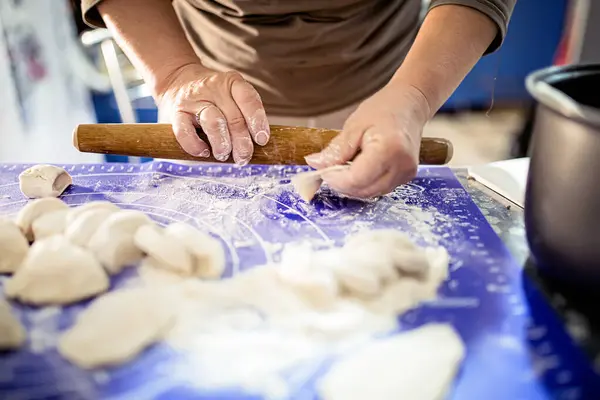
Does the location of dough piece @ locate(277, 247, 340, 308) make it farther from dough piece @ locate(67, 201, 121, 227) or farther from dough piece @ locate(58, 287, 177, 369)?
dough piece @ locate(67, 201, 121, 227)

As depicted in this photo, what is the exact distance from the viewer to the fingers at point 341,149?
681 mm

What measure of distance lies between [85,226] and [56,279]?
0.27 feet

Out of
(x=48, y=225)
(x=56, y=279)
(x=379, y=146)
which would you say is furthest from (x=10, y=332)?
(x=379, y=146)

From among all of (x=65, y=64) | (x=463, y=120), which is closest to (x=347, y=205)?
(x=65, y=64)

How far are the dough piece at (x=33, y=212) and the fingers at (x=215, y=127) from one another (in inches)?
8.2

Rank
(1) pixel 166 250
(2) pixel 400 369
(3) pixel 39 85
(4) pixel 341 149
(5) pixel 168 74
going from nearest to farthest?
(2) pixel 400 369
(1) pixel 166 250
(4) pixel 341 149
(5) pixel 168 74
(3) pixel 39 85

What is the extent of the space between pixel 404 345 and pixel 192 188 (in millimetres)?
421

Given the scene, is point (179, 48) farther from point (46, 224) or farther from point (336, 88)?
point (46, 224)

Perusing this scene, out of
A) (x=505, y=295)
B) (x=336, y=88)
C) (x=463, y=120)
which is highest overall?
(x=336, y=88)

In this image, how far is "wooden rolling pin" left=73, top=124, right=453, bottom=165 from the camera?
74 cm

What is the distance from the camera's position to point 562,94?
462mm

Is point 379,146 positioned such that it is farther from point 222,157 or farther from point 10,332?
point 10,332

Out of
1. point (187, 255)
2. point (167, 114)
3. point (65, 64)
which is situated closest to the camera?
point (187, 255)

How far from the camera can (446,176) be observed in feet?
2.66
